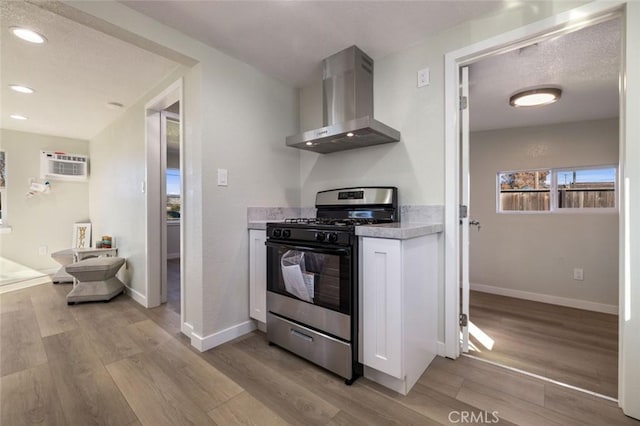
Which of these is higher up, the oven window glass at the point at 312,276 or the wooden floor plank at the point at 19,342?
the oven window glass at the point at 312,276

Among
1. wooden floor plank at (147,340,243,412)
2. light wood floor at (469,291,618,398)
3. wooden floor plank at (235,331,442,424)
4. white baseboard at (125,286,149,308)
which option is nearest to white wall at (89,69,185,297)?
white baseboard at (125,286,149,308)

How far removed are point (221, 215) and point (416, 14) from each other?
1.88 meters

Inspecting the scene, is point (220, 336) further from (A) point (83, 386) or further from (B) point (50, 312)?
(B) point (50, 312)

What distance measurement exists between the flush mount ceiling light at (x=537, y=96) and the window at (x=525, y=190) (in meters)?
1.26

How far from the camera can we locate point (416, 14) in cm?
172

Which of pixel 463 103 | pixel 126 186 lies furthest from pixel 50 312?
pixel 463 103

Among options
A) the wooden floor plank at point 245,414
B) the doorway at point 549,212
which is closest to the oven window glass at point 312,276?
the wooden floor plank at point 245,414

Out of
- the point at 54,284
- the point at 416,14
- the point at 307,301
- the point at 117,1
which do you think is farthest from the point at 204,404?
the point at 54,284

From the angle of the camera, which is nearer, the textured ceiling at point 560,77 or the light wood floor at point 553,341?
the light wood floor at point 553,341

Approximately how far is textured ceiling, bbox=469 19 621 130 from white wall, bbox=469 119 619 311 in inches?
11.2

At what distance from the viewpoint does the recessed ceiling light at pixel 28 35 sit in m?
1.84

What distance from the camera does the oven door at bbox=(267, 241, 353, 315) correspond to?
63.7 inches

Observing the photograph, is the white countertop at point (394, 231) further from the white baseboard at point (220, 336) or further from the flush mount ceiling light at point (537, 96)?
the flush mount ceiling light at point (537, 96)

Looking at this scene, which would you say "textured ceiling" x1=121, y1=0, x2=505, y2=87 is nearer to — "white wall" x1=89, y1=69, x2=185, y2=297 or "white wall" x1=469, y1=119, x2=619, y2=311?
"white wall" x1=89, y1=69, x2=185, y2=297
